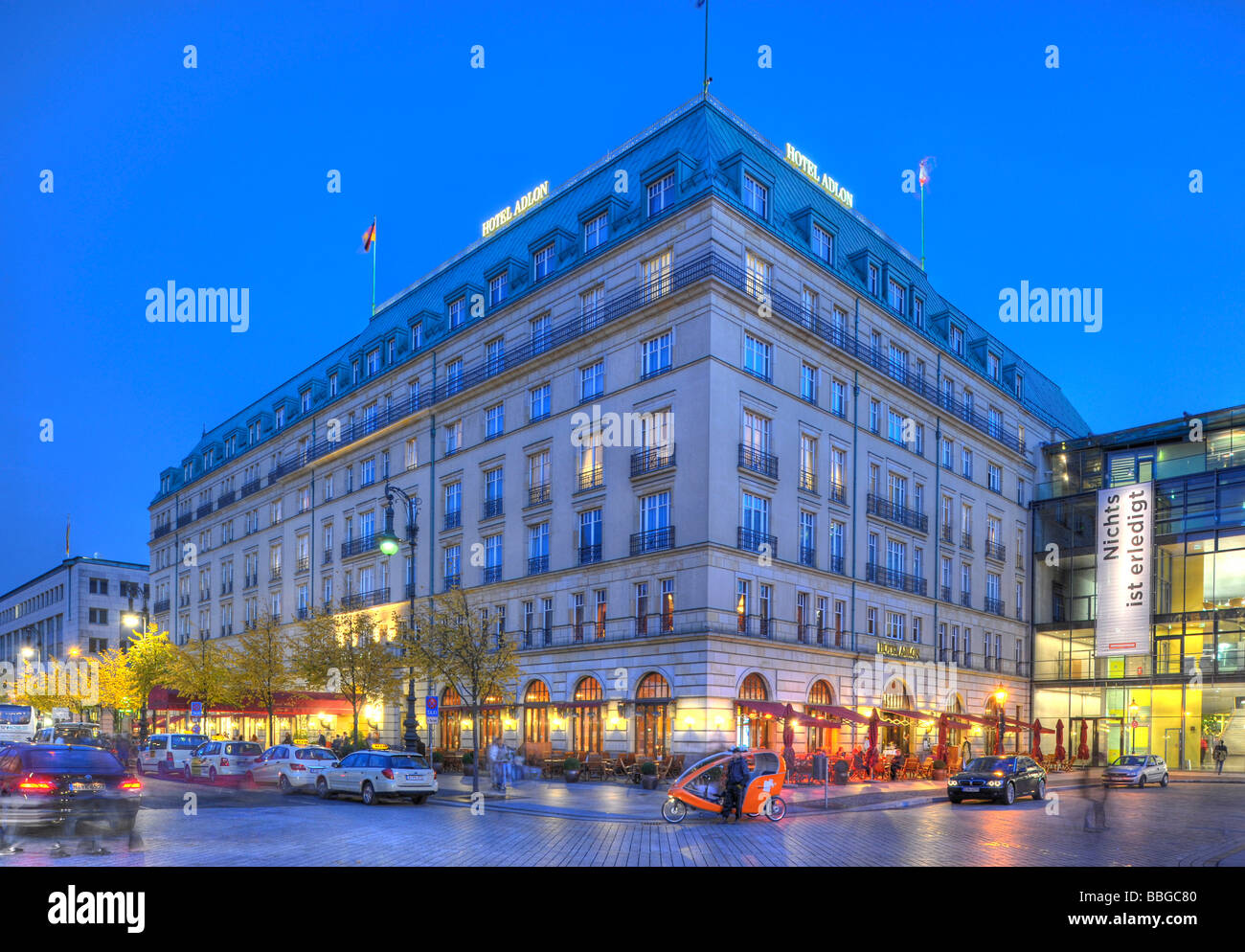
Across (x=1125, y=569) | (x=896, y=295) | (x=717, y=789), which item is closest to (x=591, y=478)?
(x=896, y=295)

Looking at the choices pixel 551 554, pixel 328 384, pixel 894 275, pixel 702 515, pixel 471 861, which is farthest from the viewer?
pixel 328 384

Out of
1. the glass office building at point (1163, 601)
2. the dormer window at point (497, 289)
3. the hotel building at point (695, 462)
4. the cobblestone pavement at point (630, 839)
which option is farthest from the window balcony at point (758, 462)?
the glass office building at point (1163, 601)

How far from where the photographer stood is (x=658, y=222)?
41.2 meters

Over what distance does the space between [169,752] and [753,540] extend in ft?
83.3

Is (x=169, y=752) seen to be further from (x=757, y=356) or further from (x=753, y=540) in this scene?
(x=757, y=356)

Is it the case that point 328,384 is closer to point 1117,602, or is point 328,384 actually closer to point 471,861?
point 1117,602

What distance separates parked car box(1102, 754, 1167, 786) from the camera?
39.7 meters

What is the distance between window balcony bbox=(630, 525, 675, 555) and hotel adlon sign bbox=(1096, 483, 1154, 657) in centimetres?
3155

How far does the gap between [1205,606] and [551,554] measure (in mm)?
36991

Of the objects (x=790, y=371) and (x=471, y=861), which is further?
(x=790, y=371)

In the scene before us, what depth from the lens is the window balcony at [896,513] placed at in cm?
4844

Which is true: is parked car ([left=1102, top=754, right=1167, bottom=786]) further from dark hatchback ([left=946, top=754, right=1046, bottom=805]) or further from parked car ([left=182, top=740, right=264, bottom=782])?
parked car ([left=182, top=740, right=264, bottom=782])

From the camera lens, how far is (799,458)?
43.7 m
